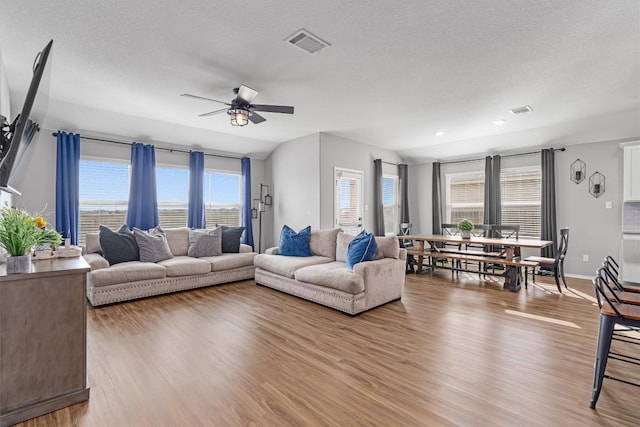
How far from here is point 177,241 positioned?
17.8 feet

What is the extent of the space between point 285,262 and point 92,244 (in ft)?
9.58

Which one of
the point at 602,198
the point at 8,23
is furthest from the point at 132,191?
the point at 602,198

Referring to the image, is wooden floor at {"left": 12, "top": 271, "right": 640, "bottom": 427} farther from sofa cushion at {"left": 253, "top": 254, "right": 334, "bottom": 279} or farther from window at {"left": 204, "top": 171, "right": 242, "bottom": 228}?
window at {"left": 204, "top": 171, "right": 242, "bottom": 228}

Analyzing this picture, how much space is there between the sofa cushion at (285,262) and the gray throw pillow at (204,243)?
84 centimetres

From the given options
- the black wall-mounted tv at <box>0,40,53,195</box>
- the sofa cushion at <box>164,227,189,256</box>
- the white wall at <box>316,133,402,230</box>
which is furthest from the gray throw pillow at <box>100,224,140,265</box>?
the white wall at <box>316,133,402,230</box>

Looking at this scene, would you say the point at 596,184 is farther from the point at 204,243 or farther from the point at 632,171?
the point at 204,243

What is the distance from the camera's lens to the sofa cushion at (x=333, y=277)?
3576 mm

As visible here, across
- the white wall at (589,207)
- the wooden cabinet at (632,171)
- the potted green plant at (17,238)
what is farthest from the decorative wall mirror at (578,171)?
the potted green plant at (17,238)

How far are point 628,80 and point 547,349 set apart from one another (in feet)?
10.7

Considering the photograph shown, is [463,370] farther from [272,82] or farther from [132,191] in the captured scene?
[132,191]

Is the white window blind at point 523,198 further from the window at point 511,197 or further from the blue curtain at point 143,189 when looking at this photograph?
the blue curtain at point 143,189

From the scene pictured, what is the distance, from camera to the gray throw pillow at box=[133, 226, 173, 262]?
15.6 ft

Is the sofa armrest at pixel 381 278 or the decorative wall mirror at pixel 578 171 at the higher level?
the decorative wall mirror at pixel 578 171

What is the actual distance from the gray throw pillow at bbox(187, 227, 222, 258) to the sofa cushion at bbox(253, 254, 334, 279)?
0.84m
